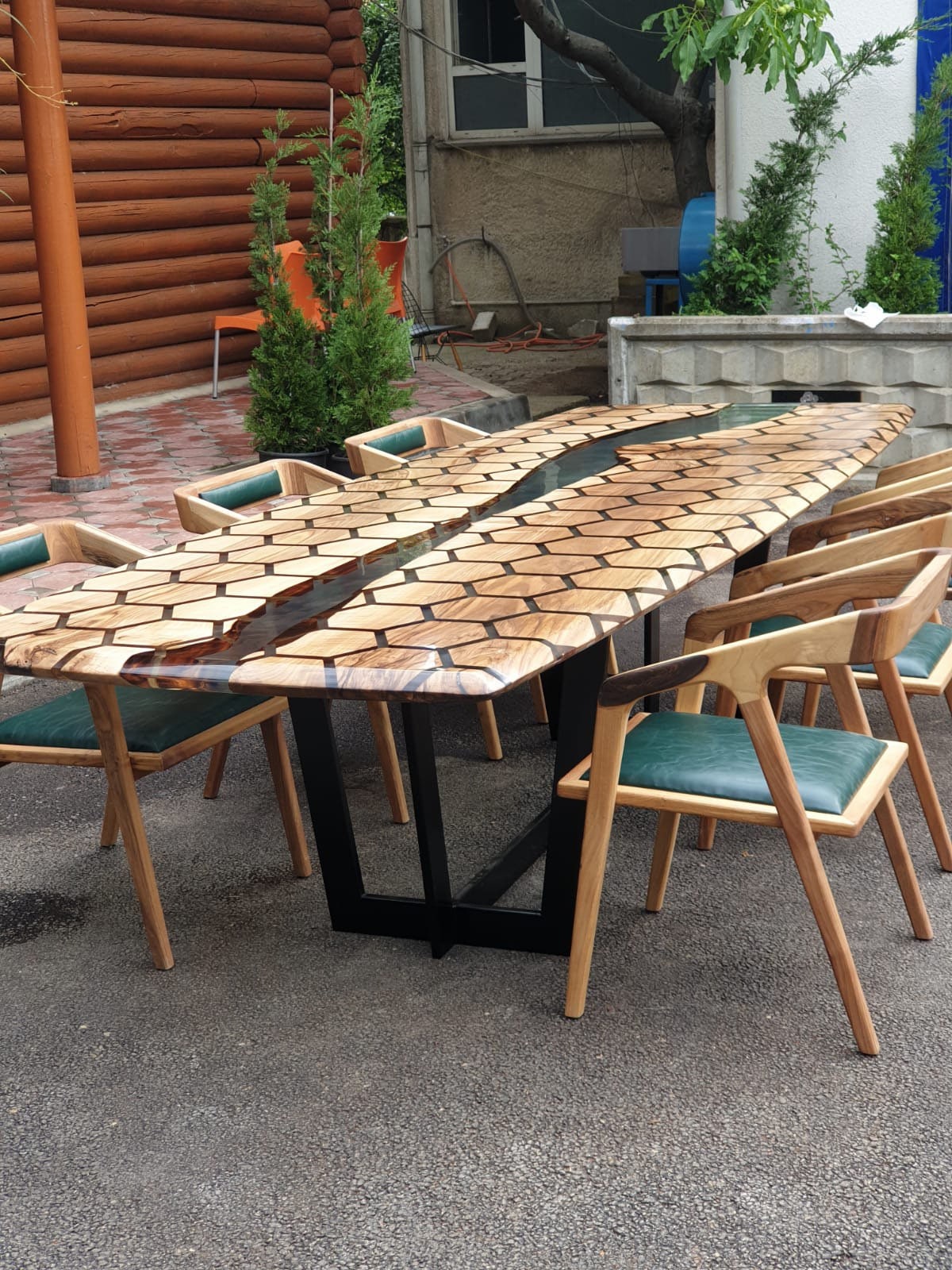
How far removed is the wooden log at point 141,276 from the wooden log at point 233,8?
1.48m

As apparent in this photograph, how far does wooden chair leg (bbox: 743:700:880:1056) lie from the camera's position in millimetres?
2131

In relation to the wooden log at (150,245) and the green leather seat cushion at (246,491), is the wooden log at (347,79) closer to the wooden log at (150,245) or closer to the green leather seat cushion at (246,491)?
the wooden log at (150,245)

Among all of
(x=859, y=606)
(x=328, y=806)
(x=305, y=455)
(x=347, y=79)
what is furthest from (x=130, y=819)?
(x=347, y=79)

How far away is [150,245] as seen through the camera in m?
8.73

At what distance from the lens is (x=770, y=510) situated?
282cm

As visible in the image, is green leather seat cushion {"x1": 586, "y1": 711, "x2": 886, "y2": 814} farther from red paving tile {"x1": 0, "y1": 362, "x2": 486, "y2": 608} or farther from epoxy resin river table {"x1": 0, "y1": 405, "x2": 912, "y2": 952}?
red paving tile {"x1": 0, "y1": 362, "x2": 486, "y2": 608}

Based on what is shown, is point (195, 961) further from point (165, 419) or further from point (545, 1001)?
point (165, 419)

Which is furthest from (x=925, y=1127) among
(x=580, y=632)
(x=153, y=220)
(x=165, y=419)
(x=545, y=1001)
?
(x=153, y=220)

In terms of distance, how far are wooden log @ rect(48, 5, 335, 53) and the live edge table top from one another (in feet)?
19.1

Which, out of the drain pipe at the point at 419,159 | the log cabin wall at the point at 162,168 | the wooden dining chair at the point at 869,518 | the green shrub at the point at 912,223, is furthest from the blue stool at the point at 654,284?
the wooden dining chair at the point at 869,518

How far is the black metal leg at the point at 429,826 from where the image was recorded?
245 cm

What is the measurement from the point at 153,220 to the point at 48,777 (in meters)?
6.03

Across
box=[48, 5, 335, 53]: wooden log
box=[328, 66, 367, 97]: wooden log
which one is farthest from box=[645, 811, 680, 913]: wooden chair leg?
box=[328, 66, 367, 97]: wooden log

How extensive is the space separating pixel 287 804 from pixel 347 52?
8.44 metres
